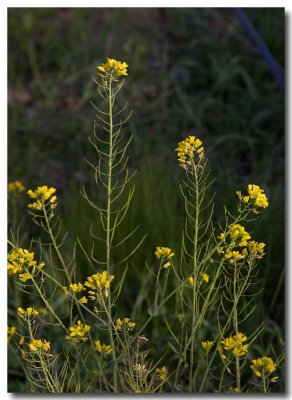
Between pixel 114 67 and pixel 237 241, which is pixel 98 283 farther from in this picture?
pixel 114 67

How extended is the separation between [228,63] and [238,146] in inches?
16.8

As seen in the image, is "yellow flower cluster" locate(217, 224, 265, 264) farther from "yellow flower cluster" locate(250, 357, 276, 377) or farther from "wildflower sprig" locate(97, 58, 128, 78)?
"wildflower sprig" locate(97, 58, 128, 78)

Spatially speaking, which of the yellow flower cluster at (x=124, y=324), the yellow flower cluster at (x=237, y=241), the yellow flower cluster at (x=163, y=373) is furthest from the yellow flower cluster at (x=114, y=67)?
the yellow flower cluster at (x=163, y=373)

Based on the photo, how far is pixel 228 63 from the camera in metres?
3.41

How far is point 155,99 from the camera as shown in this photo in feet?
11.2

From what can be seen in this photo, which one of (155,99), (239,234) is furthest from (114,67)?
(155,99)

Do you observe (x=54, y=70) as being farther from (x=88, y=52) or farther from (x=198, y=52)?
(x=198, y=52)

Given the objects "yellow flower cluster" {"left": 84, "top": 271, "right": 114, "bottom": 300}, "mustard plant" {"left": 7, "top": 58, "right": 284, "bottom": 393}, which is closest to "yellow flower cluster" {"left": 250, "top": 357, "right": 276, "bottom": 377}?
"mustard plant" {"left": 7, "top": 58, "right": 284, "bottom": 393}

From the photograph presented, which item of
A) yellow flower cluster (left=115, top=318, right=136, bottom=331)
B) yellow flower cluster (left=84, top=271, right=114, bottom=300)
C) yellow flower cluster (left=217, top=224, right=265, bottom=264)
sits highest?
yellow flower cluster (left=217, top=224, right=265, bottom=264)

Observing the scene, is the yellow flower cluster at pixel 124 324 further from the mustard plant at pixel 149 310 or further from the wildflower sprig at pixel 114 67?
the wildflower sprig at pixel 114 67

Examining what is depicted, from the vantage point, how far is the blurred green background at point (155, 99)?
283cm

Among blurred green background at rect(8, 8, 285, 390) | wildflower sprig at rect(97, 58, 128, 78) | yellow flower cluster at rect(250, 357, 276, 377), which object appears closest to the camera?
wildflower sprig at rect(97, 58, 128, 78)

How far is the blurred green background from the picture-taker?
9.28 ft

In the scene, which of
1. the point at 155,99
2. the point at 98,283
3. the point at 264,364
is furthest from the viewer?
the point at 155,99
